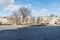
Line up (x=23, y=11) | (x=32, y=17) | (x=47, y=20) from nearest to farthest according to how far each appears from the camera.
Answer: (x=23, y=11)
(x=32, y=17)
(x=47, y=20)

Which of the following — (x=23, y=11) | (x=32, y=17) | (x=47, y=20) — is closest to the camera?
(x=23, y=11)

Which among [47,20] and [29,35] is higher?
[29,35]

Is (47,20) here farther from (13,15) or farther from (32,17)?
(13,15)

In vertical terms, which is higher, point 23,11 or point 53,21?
point 23,11

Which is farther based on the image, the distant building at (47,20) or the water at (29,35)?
the distant building at (47,20)

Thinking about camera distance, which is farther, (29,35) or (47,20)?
(47,20)

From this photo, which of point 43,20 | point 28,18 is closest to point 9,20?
point 28,18

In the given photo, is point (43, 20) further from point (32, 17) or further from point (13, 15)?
point (13, 15)

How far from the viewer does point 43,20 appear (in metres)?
151

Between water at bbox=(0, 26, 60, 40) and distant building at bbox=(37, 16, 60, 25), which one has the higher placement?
water at bbox=(0, 26, 60, 40)

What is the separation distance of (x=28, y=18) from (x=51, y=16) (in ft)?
104

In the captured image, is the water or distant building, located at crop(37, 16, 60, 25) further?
distant building, located at crop(37, 16, 60, 25)

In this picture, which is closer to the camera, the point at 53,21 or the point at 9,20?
the point at 9,20

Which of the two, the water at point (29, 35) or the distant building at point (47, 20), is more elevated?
the water at point (29, 35)
